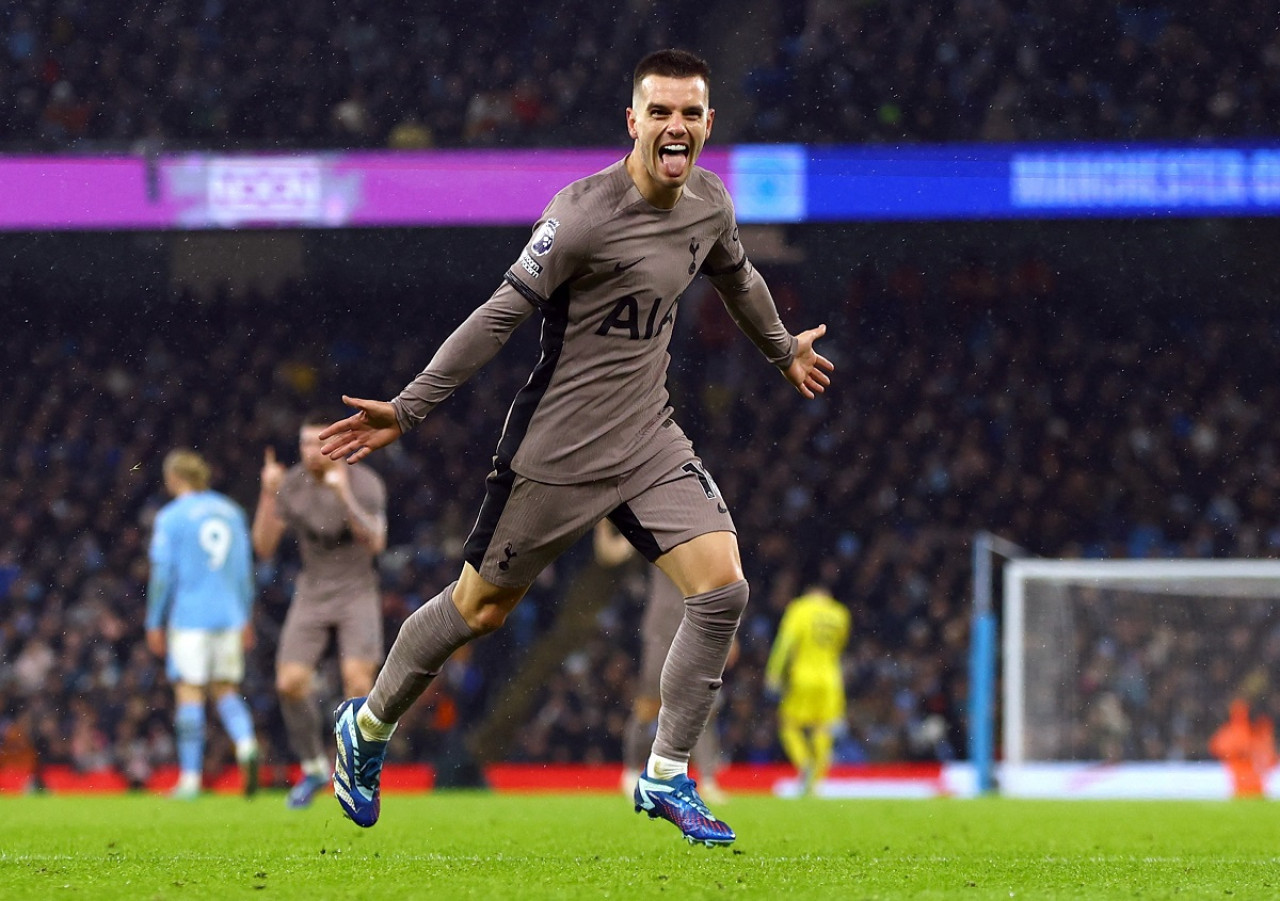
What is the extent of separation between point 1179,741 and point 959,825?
5780 millimetres

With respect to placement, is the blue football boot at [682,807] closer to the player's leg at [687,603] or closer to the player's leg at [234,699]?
the player's leg at [687,603]

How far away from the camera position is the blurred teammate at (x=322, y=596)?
8.35 m

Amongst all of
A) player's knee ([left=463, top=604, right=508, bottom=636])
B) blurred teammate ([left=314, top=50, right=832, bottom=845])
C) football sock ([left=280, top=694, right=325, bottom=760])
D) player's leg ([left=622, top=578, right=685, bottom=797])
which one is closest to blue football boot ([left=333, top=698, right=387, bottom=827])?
blurred teammate ([left=314, top=50, right=832, bottom=845])

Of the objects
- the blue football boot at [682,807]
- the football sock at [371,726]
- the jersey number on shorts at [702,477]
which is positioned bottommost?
the blue football boot at [682,807]

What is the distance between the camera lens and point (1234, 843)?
5805 mm

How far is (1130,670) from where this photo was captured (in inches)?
499

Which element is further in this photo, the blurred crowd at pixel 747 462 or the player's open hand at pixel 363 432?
the blurred crowd at pixel 747 462

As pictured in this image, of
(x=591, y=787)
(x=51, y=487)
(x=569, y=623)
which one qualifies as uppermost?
(x=51, y=487)

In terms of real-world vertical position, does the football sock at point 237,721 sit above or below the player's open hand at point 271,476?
below

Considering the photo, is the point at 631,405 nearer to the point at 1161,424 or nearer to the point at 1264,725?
the point at 1264,725

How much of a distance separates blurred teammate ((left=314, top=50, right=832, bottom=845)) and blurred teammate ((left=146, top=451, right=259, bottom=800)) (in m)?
5.31

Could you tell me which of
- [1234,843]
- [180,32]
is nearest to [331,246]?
[180,32]

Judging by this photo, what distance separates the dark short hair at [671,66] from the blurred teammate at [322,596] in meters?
4.17

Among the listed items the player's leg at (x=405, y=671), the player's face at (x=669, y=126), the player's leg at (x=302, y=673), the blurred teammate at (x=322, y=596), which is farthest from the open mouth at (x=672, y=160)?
the player's leg at (x=302, y=673)
